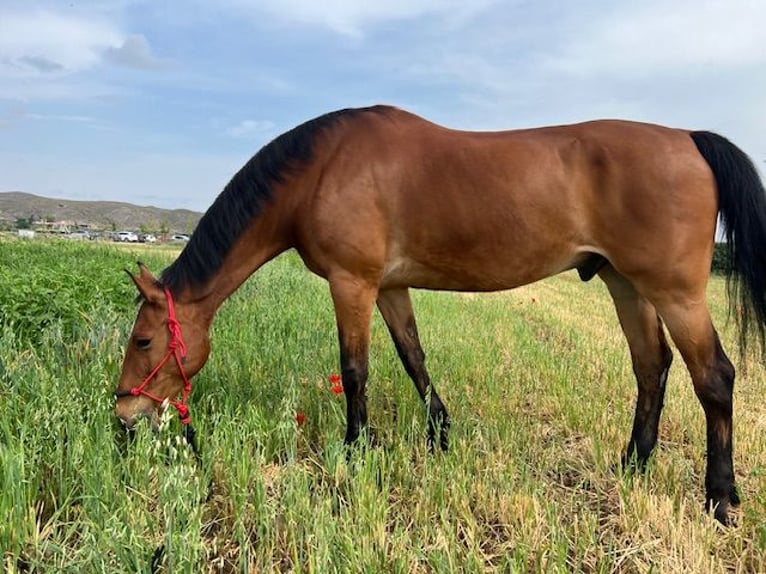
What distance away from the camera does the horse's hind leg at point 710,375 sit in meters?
3.34

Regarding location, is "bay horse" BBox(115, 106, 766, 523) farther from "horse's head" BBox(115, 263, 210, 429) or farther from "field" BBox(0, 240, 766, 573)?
"field" BBox(0, 240, 766, 573)

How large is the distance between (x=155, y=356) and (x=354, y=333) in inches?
51.7

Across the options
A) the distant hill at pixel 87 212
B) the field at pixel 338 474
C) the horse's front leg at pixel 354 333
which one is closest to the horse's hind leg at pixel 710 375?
the field at pixel 338 474

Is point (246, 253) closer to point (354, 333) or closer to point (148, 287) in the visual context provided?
point (148, 287)

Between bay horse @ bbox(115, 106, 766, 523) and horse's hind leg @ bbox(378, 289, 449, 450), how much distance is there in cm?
41

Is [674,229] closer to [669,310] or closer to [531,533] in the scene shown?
[669,310]

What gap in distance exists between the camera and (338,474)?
321cm

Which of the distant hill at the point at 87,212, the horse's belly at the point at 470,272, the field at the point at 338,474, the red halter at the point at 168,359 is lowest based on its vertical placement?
the field at the point at 338,474

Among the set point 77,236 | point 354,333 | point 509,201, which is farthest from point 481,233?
point 77,236

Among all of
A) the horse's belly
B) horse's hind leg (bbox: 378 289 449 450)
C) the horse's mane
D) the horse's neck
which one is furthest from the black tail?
the horse's neck

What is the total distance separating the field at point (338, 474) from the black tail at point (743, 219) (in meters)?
0.53

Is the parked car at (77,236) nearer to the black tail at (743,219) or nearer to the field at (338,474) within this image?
the field at (338,474)

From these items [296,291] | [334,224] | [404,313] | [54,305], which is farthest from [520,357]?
[296,291]

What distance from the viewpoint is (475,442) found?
12.3 ft
